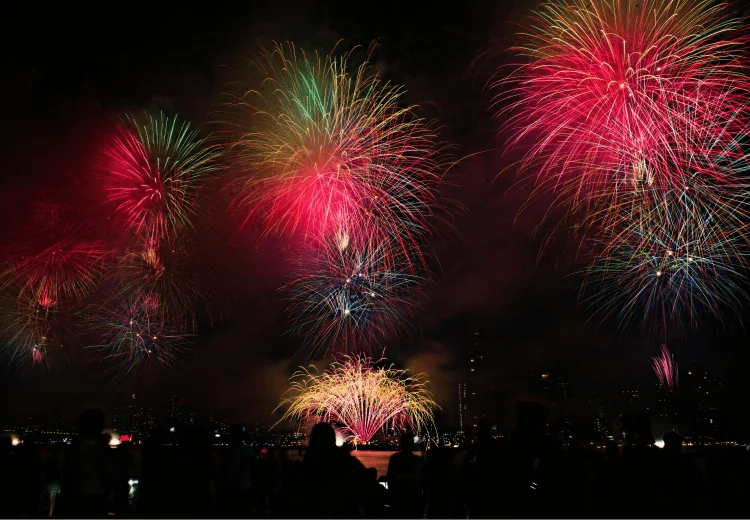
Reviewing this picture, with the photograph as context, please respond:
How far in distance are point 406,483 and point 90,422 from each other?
4.51 meters

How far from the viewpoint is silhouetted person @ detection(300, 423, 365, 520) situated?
527 cm

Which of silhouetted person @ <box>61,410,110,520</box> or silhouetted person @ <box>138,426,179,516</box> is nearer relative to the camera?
silhouetted person @ <box>61,410,110,520</box>

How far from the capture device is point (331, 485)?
17.3 ft

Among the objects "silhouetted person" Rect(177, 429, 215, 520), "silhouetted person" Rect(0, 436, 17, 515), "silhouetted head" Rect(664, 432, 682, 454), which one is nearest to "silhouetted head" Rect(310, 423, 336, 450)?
"silhouetted person" Rect(177, 429, 215, 520)

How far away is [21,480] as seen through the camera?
938cm

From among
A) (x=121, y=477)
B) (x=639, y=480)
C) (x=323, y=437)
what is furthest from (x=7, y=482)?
(x=639, y=480)

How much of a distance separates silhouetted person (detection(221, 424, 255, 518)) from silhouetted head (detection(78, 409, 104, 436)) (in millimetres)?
2308

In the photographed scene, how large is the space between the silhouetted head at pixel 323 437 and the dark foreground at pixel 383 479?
0.6 inches

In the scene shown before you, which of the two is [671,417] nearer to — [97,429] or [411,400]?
[411,400]

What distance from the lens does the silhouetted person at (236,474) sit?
9477 millimetres

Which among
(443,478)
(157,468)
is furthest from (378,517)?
(157,468)

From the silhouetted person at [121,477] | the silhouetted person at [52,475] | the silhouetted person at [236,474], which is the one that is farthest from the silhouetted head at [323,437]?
the silhouetted person at [52,475]

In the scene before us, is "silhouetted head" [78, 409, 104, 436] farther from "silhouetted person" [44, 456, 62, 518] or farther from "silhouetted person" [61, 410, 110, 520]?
"silhouetted person" [44, 456, 62, 518]

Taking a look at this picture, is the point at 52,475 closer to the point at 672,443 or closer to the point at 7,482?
the point at 7,482
